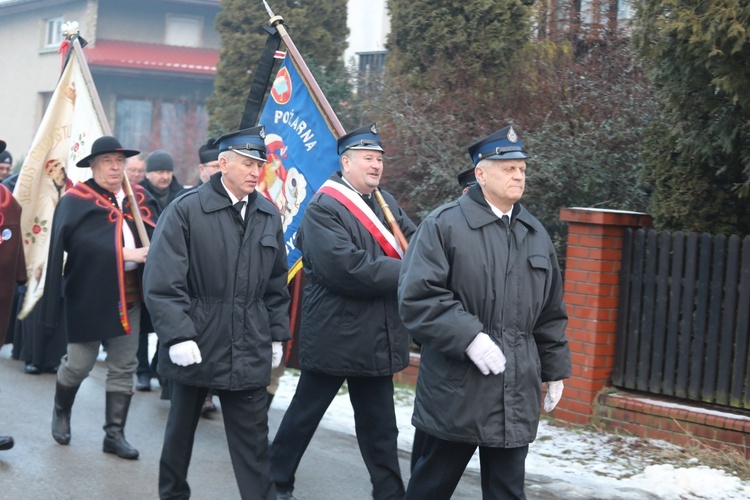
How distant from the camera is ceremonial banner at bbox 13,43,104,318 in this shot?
7.75 meters

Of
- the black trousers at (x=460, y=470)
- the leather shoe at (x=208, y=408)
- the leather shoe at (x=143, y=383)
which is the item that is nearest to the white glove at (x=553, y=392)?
the black trousers at (x=460, y=470)

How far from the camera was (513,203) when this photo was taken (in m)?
4.54

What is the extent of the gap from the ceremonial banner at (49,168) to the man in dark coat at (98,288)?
40.0 inches

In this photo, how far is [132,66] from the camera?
102ft

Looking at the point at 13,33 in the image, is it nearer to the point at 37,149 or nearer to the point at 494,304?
the point at 37,149

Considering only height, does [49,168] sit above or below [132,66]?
below

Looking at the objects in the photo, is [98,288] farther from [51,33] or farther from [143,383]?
[51,33]

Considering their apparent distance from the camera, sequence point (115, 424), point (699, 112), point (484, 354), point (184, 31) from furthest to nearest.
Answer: point (184, 31), point (699, 112), point (115, 424), point (484, 354)

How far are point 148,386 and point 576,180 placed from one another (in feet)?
13.2

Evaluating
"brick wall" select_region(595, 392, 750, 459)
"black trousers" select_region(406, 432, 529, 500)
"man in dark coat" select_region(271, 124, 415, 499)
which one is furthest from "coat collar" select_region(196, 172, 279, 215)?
"brick wall" select_region(595, 392, 750, 459)

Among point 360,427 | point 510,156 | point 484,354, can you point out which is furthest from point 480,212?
point 360,427

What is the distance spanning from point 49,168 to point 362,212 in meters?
3.35

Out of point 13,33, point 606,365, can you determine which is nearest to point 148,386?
point 606,365

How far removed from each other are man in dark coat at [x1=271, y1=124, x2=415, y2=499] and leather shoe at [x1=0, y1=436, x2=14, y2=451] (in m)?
1.82
